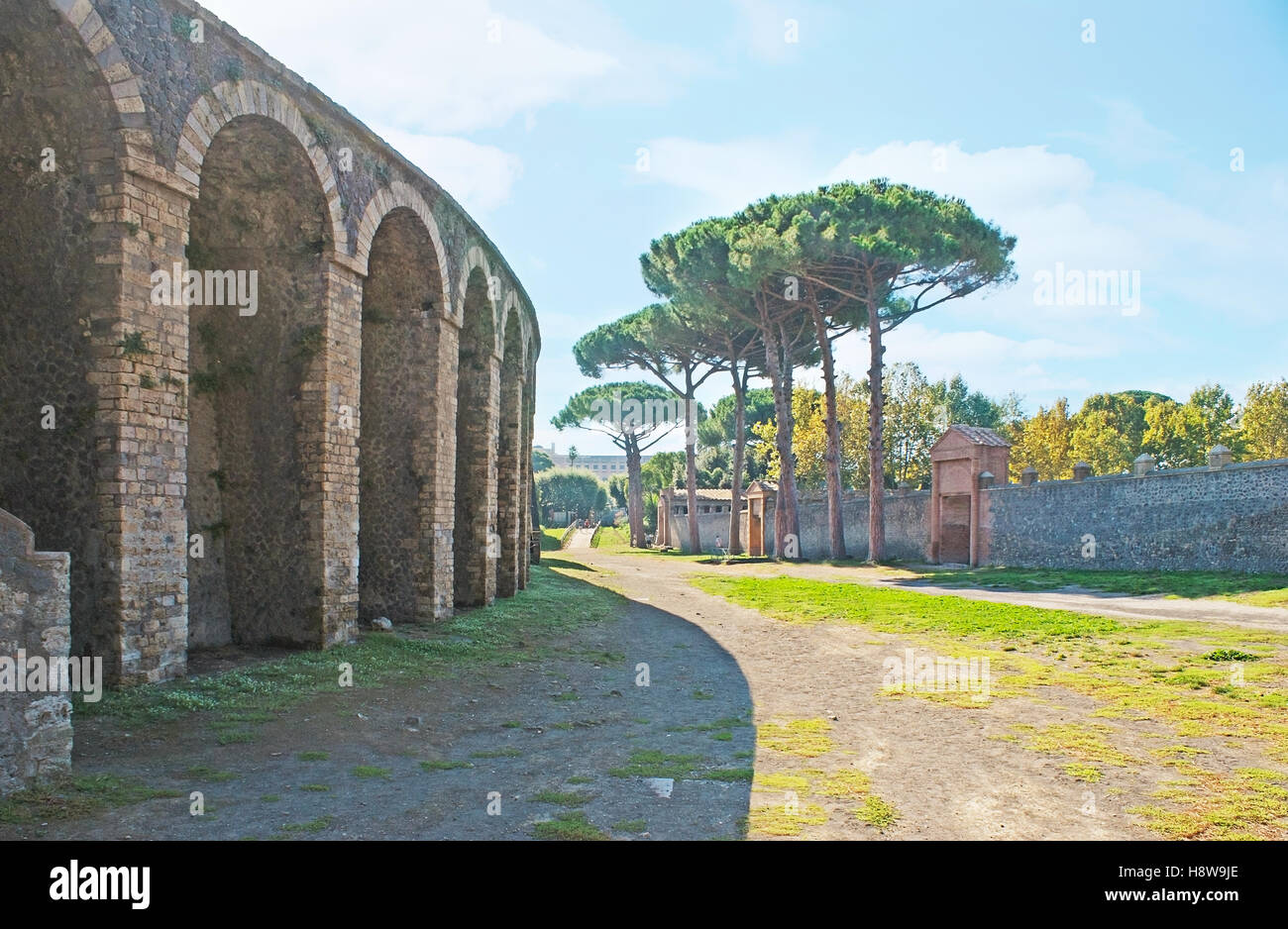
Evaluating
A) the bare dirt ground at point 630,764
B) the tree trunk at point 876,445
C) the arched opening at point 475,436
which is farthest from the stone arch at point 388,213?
the tree trunk at point 876,445

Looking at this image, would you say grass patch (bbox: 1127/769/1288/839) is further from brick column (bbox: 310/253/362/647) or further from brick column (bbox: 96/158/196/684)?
brick column (bbox: 310/253/362/647)

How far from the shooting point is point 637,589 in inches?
760

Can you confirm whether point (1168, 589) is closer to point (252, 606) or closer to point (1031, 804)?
point (1031, 804)

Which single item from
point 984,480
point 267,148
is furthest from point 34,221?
point 984,480

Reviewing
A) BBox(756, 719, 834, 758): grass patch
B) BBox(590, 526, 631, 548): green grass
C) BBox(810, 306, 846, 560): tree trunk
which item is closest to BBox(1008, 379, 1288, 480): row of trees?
BBox(810, 306, 846, 560): tree trunk

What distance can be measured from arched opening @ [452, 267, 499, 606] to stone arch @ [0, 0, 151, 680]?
7640 millimetres

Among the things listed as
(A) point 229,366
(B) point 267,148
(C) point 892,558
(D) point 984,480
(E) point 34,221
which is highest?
(B) point 267,148

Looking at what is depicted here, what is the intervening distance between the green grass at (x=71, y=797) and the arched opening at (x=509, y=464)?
10933mm

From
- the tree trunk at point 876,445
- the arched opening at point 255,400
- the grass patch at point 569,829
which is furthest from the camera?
the tree trunk at point 876,445

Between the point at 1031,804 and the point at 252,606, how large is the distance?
8.32 meters

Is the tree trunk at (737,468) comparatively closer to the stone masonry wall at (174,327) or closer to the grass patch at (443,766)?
the stone masonry wall at (174,327)

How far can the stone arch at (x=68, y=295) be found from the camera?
6.54 m

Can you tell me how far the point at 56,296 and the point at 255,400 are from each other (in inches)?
111
